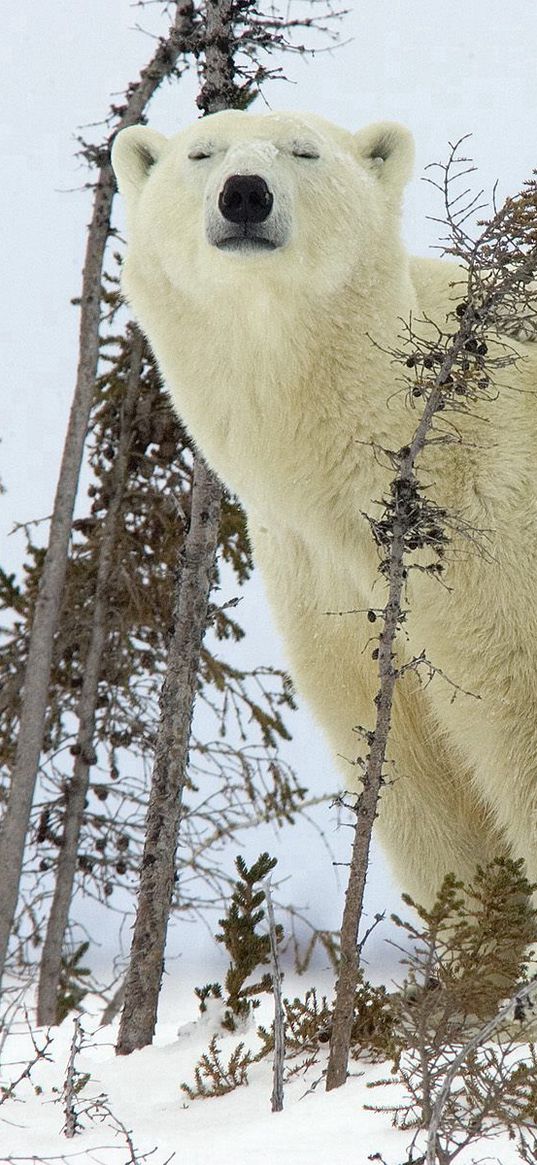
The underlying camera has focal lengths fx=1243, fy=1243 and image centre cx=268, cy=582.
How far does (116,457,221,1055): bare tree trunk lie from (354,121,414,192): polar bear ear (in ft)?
5.00

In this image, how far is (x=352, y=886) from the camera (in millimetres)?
3334

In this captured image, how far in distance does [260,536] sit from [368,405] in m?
0.82

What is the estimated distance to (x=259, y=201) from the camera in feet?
12.5

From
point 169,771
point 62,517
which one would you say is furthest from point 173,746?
point 62,517

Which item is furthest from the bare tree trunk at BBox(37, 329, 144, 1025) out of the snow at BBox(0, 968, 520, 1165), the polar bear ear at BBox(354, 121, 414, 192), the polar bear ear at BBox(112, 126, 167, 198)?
the polar bear ear at BBox(354, 121, 414, 192)

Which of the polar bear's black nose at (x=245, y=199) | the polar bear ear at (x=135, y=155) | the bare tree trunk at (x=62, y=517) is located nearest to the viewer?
the polar bear's black nose at (x=245, y=199)

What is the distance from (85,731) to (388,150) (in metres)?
3.79

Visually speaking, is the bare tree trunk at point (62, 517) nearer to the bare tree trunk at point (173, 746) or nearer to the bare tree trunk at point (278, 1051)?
the bare tree trunk at point (173, 746)

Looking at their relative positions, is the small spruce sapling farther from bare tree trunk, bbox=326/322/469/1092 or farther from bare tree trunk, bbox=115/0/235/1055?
bare tree trunk, bbox=115/0/235/1055

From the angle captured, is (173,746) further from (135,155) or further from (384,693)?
(135,155)

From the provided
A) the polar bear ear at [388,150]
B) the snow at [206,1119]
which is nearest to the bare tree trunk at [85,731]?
the snow at [206,1119]

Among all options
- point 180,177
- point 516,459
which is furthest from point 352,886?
point 180,177

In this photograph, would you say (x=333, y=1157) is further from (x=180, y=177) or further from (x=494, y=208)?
(x=180, y=177)

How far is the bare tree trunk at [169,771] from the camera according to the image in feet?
15.8
